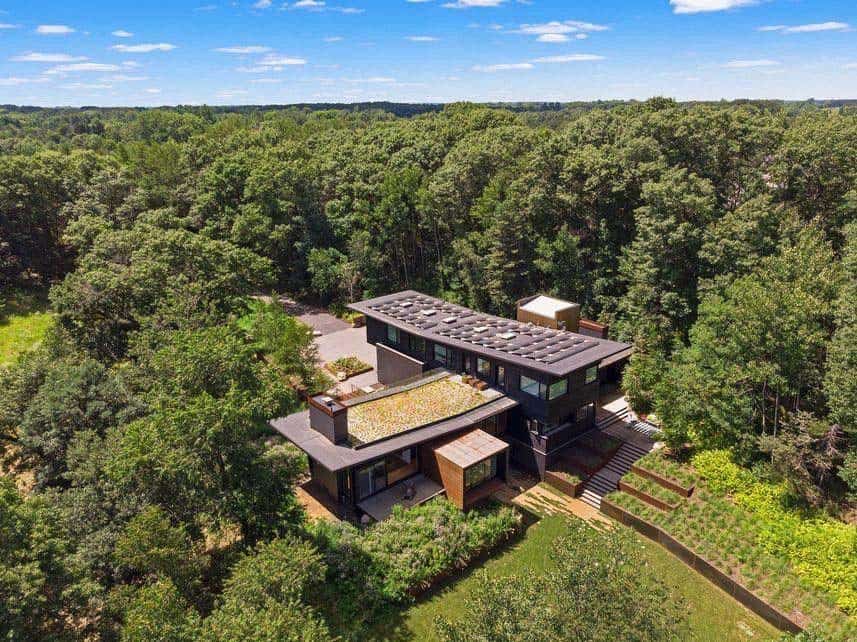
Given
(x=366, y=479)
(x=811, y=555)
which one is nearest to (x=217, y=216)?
(x=366, y=479)

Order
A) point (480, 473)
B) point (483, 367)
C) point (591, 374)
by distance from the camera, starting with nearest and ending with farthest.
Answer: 1. point (480, 473)
2. point (591, 374)
3. point (483, 367)

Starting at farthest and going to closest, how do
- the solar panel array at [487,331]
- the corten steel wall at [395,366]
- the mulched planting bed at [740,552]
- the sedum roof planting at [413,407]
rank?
the corten steel wall at [395,366] → the solar panel array at [487,331] → the sedum roof planting at [413,407] → the mulched planting bed at [740,552]

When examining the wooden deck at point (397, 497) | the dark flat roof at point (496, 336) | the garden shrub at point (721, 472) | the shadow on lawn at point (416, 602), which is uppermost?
the dark flat roof at point (496, 336)

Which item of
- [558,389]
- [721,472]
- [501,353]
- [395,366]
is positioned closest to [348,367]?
[395,366]

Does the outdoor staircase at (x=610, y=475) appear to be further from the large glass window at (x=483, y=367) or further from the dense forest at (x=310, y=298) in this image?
the large glass window at (x=483, y=367)

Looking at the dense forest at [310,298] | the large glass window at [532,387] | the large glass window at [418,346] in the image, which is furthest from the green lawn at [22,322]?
the large glass window at [532,387]

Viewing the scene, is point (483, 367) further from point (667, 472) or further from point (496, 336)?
point (667, 472)

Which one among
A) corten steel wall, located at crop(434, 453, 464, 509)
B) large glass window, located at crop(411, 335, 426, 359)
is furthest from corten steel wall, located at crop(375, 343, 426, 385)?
corten steel wall, located at crop(434, 453, 464, 509)
